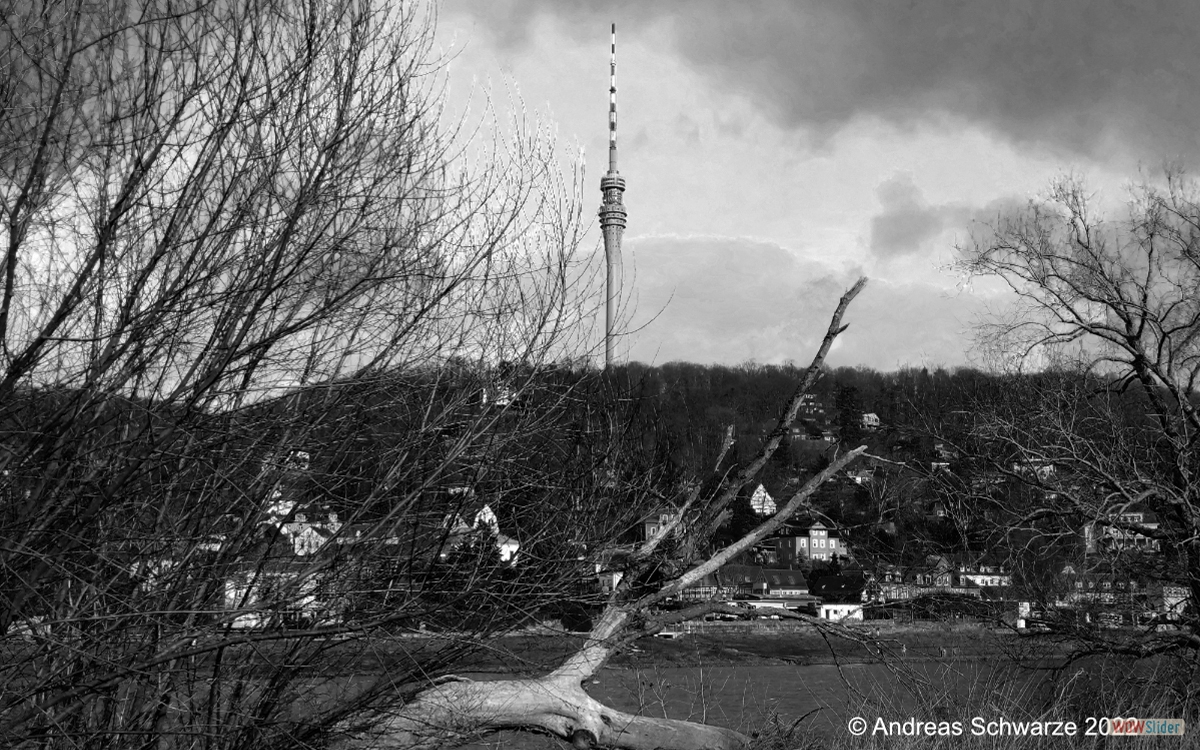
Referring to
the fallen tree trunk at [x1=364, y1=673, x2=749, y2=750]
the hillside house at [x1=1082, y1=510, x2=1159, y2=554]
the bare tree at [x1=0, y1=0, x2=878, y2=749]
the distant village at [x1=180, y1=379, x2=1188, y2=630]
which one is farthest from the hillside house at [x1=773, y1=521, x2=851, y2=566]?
the bare tree at [x1=0, y1=0, x2=878, y2=749]

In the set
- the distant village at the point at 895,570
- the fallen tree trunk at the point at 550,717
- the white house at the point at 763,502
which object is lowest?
the fallen tree trunk at the point at 550,717

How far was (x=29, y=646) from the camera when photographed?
3928 mm

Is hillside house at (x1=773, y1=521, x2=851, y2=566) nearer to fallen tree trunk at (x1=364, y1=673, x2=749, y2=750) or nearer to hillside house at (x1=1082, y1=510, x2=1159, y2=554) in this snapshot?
hillside house at (x1=1082, y1=510, x2=1159, y2=554)

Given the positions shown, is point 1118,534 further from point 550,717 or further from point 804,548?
point 804,548

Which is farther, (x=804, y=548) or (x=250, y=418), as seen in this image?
(x=804, y=548)

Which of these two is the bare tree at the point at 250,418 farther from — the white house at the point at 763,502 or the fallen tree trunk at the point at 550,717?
the white house at the point at 763,502

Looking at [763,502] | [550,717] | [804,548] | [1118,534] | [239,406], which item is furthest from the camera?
[804,548]

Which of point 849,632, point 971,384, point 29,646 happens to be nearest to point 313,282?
point 29,646

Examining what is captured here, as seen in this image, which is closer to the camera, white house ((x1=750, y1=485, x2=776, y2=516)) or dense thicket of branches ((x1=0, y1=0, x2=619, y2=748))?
dense thicket of branches ((x1=0, y1=0, x2=619, y2=748))

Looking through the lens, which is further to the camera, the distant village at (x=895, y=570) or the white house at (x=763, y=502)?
the white house at (x=763, y=502)

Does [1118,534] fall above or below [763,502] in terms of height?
below

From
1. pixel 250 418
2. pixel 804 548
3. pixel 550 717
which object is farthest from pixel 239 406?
pixel 804 548

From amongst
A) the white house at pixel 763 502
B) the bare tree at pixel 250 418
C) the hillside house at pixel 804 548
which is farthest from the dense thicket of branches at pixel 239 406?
the hillside house at pixel 804 548

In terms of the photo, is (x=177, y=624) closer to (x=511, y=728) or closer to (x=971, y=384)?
(x=511, y=728)
